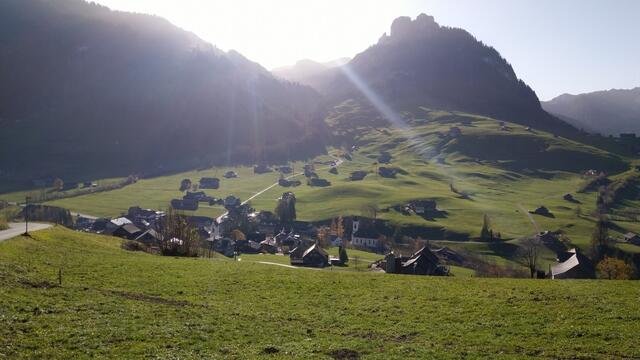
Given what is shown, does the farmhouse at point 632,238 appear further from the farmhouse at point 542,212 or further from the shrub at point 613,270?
the shrub at point 613,270

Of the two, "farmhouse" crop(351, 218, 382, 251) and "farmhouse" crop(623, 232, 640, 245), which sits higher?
"farmhouse" crop(623, 232, 640, 245)

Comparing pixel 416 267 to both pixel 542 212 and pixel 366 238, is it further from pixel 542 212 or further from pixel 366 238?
pixel 542 212

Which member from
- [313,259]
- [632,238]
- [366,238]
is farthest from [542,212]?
[313,259]

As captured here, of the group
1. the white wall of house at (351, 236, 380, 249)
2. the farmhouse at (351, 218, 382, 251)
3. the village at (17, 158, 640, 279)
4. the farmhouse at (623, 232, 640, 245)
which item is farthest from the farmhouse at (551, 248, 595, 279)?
the farmhouse at (623, 232, 640, 245)

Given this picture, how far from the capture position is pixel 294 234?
149875 mm

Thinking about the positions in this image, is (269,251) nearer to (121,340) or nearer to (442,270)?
(442,270)

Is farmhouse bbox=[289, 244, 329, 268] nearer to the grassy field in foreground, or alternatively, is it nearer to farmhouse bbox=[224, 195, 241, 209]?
the grassy field in foreground

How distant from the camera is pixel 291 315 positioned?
29.0 metres

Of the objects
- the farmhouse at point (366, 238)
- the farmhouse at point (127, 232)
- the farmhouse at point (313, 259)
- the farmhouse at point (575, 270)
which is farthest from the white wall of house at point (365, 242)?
the farmhouse at point (575, 270)

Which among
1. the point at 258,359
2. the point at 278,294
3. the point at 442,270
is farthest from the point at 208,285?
the point at 442,270

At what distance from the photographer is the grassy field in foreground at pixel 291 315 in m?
21.9

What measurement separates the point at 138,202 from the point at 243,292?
16442 cm

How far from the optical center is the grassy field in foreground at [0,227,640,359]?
2188 centimetres

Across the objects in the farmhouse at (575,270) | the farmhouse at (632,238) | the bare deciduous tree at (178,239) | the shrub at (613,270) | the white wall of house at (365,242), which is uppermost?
Result: the bare deciduous tree at (178,239)
